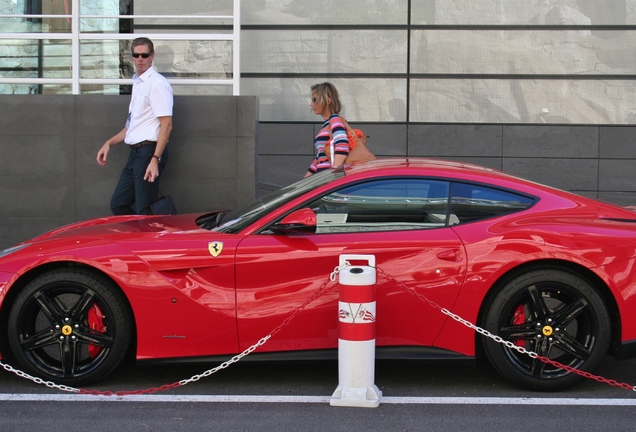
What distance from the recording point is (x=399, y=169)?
5.53 meters

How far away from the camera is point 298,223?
5.23 metres

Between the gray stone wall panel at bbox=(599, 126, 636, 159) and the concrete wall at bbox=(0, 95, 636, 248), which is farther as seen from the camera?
the gray stone wall panel at bbox=(599, 126, 636, 159)

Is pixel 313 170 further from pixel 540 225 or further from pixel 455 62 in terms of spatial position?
pixel 455 62

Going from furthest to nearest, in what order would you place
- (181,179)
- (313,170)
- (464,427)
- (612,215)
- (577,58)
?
(577,58) → (181,179) → (313,170) → (612,215) → (464,427)

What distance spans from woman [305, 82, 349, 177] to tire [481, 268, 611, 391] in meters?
2.83

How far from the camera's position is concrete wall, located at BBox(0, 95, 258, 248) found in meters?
9.33

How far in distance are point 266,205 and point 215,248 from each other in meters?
0.57

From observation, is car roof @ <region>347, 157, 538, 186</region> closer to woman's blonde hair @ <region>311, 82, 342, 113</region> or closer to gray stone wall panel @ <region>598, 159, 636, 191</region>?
woman's blonde hair @ <region>311, 82, 342, 113</region>

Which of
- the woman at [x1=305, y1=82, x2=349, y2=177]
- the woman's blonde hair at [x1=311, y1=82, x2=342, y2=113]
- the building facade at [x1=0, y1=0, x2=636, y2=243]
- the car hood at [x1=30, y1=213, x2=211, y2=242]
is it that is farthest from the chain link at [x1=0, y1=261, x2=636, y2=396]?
the building facade at [x1=0, y1=0, x2=636, y2=243]

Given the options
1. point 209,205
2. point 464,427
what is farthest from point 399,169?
point 209,205

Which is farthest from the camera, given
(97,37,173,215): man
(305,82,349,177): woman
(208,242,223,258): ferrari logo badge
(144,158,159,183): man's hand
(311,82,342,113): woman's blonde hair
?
(97,37,173,215): man

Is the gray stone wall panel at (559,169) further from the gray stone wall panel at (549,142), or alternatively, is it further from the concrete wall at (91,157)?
the concrete wall at (91,157)

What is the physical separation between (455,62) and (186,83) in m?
4.16

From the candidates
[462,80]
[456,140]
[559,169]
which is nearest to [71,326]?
[456,140]
